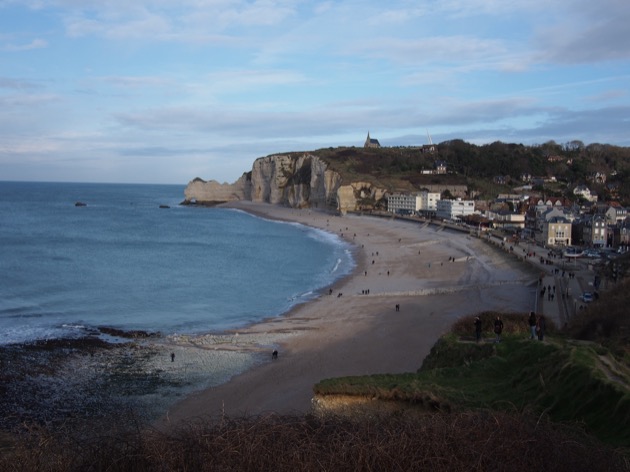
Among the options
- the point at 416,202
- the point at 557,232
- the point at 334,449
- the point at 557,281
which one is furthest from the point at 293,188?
the point at 334,449

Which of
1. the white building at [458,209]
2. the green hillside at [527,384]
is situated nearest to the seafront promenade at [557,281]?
the green hillside at [527,384]

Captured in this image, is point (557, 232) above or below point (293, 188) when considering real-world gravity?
below

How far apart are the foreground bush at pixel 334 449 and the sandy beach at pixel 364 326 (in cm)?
164

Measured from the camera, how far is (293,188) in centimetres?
11000

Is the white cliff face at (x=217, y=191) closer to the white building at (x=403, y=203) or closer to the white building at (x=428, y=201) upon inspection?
the white building at (x=403, y=203)

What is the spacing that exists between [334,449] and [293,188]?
105204 millimetres

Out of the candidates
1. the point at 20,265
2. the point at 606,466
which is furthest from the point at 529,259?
the point at 606,466

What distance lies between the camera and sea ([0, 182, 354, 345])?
26500mm

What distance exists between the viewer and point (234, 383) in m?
18.1

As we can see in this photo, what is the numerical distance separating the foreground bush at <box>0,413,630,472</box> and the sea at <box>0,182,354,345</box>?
729 inches

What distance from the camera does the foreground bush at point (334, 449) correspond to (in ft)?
16.8

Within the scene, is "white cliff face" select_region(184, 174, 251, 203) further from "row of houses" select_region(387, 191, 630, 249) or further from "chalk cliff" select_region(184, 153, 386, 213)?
"row of houses" select_region(387, 191, 630, 249)

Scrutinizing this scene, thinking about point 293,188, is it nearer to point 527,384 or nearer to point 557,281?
point 557,281

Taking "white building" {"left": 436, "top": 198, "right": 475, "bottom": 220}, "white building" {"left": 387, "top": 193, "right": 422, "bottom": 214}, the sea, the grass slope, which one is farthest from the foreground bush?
"white building" {"left": 387, "top": 193, "right": 422, "bottom": 214}
